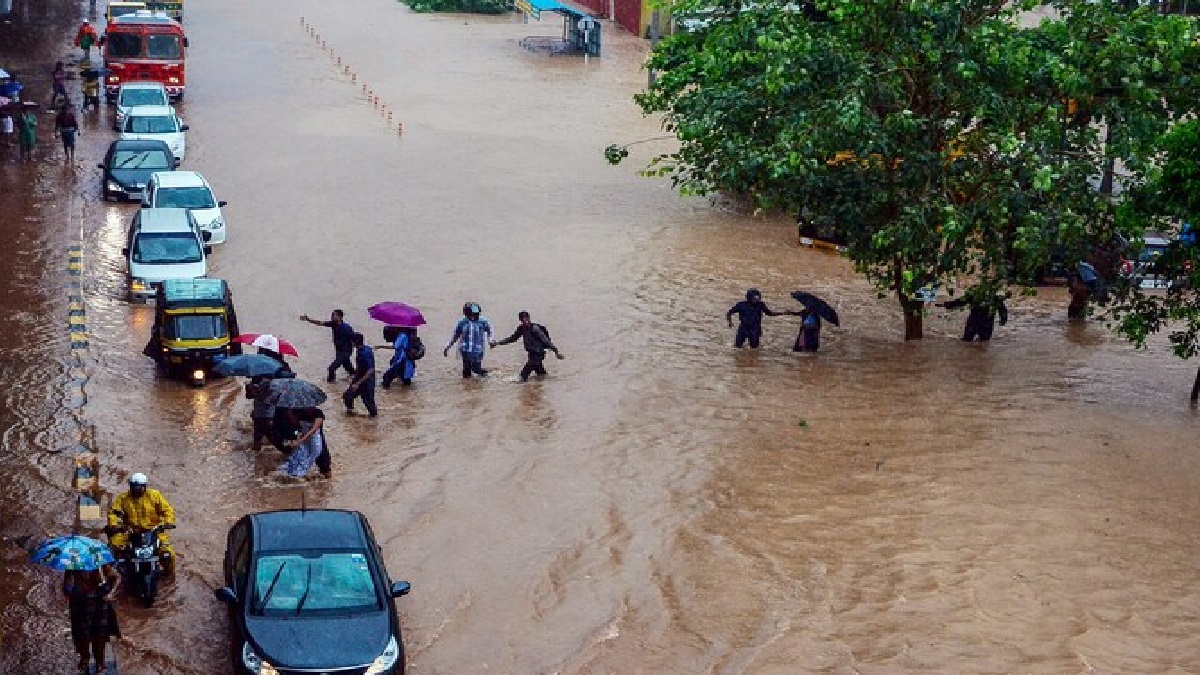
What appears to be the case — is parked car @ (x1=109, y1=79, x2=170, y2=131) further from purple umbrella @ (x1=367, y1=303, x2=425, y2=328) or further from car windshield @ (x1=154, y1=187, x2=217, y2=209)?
purple umbrella @ (x1=367, y1=303, x2=425, y2=328)

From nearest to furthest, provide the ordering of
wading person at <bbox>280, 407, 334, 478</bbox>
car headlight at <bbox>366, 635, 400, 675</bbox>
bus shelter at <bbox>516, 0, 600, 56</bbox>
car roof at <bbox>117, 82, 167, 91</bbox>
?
car headlight at <bbox>366, 635, 400, 675</bbox> → wading person at <bbox>280, 407, 334, 478</bbox> → car roof at <bbox>117, 82, 167, 91</bbox> → bus shelter at <bbox>516, 0, 600, 56</bbox>

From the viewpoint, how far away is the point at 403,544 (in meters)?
17.7

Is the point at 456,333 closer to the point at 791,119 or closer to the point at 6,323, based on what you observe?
the point at 791,119

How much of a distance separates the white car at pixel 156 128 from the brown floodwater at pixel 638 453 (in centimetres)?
176

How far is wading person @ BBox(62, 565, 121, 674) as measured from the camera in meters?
13.7

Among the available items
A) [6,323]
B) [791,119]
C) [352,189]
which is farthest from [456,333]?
[352,189]

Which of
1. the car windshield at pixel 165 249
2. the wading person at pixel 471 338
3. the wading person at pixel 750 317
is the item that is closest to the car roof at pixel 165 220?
the car windshield at pixel 165 249

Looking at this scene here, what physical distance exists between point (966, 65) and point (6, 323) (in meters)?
13.4

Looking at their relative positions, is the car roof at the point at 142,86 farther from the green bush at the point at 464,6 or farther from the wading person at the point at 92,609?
the green bush at the point at 464,6

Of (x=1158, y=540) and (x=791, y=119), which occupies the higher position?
(x=791, y=119)

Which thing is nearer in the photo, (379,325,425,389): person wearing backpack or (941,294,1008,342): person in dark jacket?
(379,325,425,389): person wearing backpack

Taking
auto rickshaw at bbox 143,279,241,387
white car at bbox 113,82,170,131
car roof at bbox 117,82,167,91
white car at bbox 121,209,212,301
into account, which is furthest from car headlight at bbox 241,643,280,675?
car roof at bbox 117,82,167,91

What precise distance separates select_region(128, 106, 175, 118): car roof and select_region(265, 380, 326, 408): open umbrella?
67.6 ft

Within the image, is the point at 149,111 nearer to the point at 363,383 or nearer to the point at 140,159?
the point at 140,159
